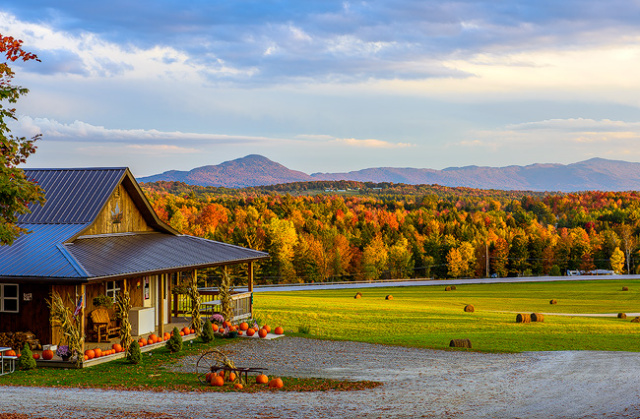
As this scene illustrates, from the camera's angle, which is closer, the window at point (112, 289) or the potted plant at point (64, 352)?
the potted plant at point (64, 352)

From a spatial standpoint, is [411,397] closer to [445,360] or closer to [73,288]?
[445,360]

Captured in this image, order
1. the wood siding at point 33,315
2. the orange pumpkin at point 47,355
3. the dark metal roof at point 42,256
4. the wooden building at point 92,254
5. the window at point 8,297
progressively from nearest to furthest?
the dark metal roof at point 42,256 < the orange pumpkin at point 47,355 < the wooden building at point 92,254 < the wood siding at point 33,315 < the window at point 8,297

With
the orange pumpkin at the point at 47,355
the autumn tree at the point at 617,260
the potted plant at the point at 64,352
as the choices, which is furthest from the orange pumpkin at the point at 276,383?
the autumn tree at the point at 617,260

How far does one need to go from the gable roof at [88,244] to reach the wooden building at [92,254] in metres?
0.03

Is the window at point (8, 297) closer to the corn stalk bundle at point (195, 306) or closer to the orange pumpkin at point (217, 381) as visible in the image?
the corn stalk bundle at point (195, 306)

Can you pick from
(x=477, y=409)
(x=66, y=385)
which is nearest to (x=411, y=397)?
(x=477, y=409)

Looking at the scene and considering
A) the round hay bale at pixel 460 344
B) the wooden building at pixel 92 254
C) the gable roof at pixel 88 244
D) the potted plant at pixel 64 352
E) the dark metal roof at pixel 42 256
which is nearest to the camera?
the potted plant at pixel 64 352

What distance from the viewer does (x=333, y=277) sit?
303 feet

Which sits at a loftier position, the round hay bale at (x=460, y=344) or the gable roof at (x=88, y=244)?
the gable roof at (x=88, y=244)

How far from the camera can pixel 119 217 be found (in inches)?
1009

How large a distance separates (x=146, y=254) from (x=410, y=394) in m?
11.4

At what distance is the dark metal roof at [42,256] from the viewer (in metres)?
19.5

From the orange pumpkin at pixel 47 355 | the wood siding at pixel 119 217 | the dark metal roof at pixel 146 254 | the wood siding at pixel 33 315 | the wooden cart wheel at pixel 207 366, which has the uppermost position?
the wood siding at pixel 119 217

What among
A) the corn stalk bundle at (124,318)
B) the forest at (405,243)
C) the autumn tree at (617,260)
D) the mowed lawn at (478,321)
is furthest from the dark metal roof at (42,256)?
the autumn tree at (617,260)
